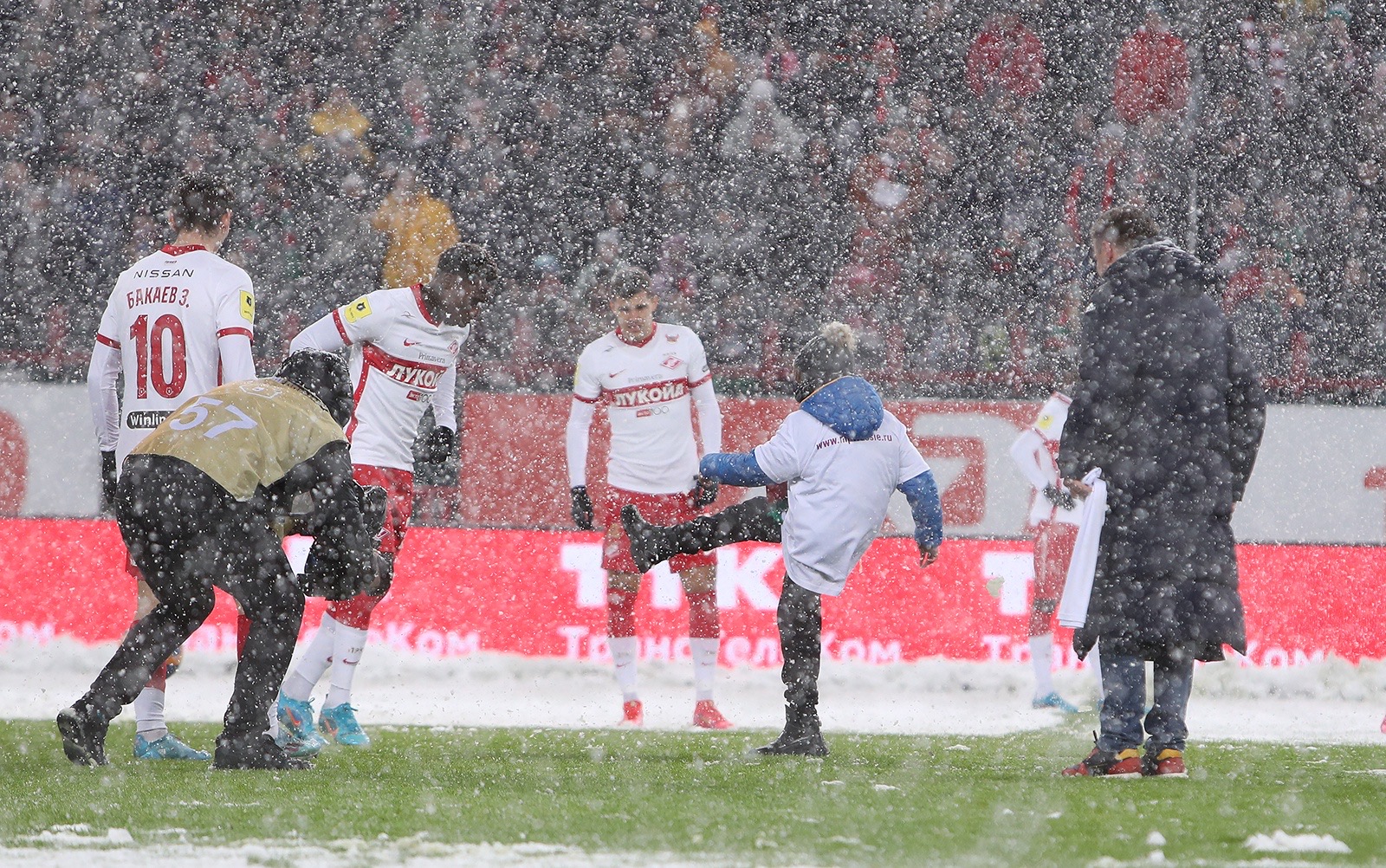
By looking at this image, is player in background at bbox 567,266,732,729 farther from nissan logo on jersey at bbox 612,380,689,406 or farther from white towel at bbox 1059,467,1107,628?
white towel at bbox 1059,467,1107,628

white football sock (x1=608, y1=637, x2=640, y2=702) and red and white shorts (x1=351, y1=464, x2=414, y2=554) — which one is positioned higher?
red and white shorts (x1=351, y1=464, x2=414, y2=554)

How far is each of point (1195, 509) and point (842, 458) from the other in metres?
1.19

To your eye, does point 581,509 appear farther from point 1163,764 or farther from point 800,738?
point 1163,764

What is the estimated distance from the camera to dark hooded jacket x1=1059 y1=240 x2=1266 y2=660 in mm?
4617

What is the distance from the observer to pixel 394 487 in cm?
596

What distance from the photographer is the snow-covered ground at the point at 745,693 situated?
22.3ft

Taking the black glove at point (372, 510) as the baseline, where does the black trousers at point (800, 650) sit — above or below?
below

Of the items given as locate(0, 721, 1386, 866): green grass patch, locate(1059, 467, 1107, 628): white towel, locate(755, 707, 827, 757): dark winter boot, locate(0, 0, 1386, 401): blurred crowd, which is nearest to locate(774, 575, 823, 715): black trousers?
locate(755, 707, 827, 757): dark winter boot

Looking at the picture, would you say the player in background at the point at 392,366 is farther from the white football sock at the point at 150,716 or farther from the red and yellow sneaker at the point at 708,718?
the red and yellow sneaker at the point at 708,718

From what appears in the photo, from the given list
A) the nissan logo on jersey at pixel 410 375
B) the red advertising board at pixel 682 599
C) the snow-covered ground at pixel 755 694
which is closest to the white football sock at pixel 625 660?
the snow-covered ground at pixel 755 694

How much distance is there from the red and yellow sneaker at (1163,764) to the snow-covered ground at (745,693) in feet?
6.18

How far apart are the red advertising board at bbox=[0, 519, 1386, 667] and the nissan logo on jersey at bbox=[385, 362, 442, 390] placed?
1864mm

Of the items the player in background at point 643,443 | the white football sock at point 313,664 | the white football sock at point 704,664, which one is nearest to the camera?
the white football sock at point 313,664

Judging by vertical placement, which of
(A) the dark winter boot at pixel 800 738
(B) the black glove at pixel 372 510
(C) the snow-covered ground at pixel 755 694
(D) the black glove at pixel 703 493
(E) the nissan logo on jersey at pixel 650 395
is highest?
(E) the nissan logo on jersey at pixel 650 395
